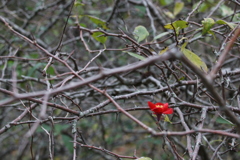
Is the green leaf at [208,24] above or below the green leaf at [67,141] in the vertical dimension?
above

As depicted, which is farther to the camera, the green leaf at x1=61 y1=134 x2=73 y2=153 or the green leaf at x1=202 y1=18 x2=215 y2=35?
the green leaf at x1=61 y1=134 x2=73 y2=153

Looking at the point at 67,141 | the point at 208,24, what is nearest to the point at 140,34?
the point at 208,24

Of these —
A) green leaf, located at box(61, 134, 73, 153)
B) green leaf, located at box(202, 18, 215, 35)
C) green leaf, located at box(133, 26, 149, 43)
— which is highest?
green leaf, located at box(133, 26, 149, 43)

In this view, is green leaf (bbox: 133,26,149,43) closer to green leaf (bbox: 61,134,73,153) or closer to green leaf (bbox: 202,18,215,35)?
green leaf (bbox: 202,18,215,35)

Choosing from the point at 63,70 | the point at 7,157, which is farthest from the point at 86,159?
the point at 7,157

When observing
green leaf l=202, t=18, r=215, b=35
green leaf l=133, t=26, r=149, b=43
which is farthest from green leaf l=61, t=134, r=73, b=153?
green leaf l=202, t=18, r=215, b=35

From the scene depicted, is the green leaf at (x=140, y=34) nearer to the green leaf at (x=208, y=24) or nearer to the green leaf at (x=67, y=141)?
the green leaf at (x=208, y=24)

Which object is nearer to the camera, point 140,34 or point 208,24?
point 208,24

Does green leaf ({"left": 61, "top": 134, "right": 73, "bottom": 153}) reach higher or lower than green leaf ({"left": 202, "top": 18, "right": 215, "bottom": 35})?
lower

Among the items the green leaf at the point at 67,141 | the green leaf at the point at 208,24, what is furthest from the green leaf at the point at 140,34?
the green leaf at the point at 67,141

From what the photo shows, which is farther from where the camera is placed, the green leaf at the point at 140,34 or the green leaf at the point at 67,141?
the green leaf at the point at 67,141


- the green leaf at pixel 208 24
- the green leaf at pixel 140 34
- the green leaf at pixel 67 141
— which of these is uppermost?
the green leaf at pixel 140 34

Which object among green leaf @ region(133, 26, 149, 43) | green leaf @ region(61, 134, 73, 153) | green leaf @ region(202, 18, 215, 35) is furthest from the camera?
green leaf @ region(61, 134, 73, 153)

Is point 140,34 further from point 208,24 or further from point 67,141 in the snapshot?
point 67,141
